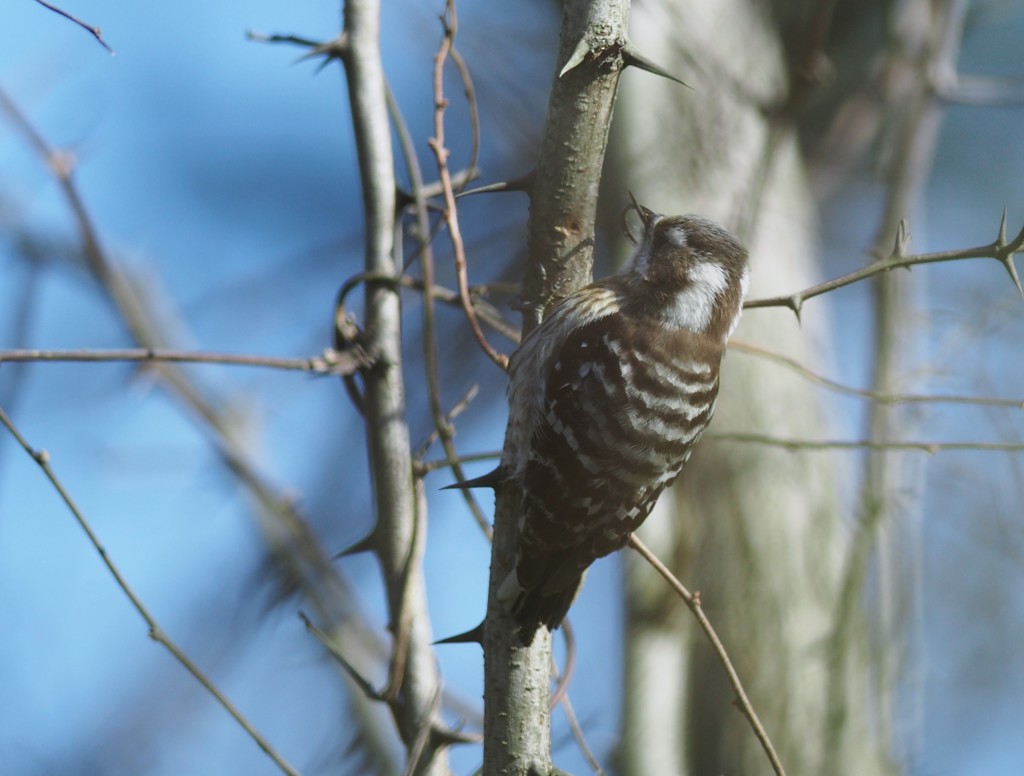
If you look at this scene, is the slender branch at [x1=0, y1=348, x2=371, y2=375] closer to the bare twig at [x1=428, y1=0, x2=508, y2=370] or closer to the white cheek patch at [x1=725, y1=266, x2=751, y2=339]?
the bare twig at [x1=428, y1=0, x2=508, y2=370]

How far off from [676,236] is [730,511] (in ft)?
12.4

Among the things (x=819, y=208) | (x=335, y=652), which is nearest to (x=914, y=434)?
(x=335, y=652)

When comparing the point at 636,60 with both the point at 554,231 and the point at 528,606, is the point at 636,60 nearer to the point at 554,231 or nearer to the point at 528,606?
the point at 554,231

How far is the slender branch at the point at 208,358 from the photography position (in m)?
2.41

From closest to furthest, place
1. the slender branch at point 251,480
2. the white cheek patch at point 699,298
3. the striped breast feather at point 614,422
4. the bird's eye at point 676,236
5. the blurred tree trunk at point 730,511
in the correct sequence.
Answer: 1. the striped breast feather at point 614,422
2. the white cheek patch at point 699,298
3. the bird's eye at point 676,236
4. the slender branch at point 251,480
5. the blurred tree trunk at point 730,511

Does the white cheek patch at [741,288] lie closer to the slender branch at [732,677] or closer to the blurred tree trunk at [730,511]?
the slender branch at [732,677]

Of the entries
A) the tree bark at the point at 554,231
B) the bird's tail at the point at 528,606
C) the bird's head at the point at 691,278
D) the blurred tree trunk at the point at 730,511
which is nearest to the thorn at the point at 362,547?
the tree bark at the point at 554,231

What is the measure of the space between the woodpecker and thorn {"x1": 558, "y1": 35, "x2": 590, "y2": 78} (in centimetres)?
63

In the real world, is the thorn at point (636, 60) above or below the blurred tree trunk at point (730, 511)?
below

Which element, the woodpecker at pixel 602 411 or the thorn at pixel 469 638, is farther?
the woodpecker at pixel 602 411

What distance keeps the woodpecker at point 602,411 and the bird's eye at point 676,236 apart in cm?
18

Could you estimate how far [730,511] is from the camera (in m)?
7.08

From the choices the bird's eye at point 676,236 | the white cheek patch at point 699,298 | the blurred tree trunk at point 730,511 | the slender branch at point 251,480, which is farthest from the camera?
the blurred tree trunk at point 730,511

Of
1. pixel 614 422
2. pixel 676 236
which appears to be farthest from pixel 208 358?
pixel 676 236
